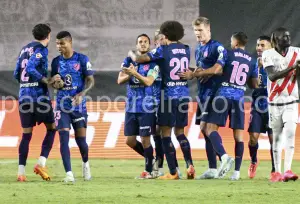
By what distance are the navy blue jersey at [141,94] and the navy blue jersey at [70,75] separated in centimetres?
88

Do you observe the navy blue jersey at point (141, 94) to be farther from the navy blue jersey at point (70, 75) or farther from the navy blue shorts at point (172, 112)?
the navy blue jersey at point (70, 75)

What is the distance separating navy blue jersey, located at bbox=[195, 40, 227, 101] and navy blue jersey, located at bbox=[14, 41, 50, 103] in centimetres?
203

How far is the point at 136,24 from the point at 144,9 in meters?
0.31

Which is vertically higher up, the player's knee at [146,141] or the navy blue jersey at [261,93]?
the navy blue jersey at [261,93]

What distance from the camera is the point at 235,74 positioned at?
12.3 m

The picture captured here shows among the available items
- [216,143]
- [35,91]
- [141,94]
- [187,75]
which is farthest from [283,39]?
[35,91]

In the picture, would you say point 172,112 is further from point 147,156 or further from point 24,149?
point 24,149

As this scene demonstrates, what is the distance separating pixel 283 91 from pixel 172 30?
67.0 inches

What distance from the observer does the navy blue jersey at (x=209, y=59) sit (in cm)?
1209

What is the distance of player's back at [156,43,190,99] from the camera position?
1204cm

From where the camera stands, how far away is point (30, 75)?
11945 millimetres

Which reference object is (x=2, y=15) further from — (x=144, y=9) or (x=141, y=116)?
(x=141, y=116)

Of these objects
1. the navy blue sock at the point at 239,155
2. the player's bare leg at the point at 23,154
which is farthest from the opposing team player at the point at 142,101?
the player's bare leg at the point at 23,154

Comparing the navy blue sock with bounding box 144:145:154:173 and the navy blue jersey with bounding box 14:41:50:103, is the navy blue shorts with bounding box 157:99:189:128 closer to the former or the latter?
the navy blue sock with bounding box 144:145:154:173
